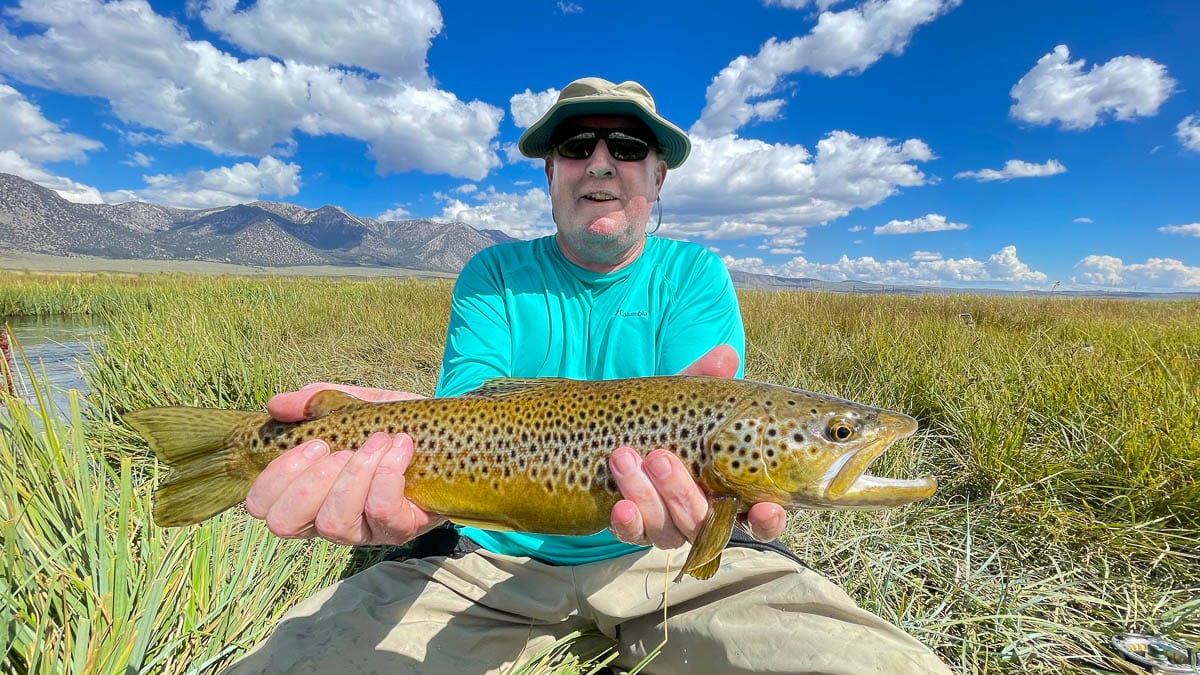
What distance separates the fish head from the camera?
90.3 inches

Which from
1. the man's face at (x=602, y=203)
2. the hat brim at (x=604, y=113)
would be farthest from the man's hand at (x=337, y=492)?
the hat brim at (x=604, y=113)

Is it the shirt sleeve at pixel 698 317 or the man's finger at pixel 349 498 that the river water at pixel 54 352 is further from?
the shirt sleeve at pixel 698 317

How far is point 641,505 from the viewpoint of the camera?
7.49ft

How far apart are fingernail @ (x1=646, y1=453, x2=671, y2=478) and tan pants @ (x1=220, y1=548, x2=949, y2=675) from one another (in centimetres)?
105

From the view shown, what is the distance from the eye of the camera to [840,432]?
2.35m

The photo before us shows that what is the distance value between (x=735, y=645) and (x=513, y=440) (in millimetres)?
1542

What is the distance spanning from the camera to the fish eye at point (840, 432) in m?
2.35

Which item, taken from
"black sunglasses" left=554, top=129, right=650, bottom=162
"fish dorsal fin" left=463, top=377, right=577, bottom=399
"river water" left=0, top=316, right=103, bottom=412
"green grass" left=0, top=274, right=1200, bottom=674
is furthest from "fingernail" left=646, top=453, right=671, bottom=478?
"river water" left=0, top=316, right=103, bottom=412

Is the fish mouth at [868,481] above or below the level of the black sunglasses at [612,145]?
below

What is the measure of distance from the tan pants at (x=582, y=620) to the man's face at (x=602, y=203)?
1990mm

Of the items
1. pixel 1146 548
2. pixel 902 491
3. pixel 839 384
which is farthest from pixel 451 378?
pixel 839 384

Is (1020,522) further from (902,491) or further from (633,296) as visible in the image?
(633,296)

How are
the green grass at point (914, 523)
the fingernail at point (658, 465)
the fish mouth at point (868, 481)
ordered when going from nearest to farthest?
1. the fish mouth at point (868, 481)
2. the fingernail at point (658, 465)
3. the green grass at point (914, 523)

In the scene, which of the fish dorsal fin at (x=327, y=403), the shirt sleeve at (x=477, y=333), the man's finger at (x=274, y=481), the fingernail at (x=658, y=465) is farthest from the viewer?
the shirt sleeve at (x=477, y=333)
